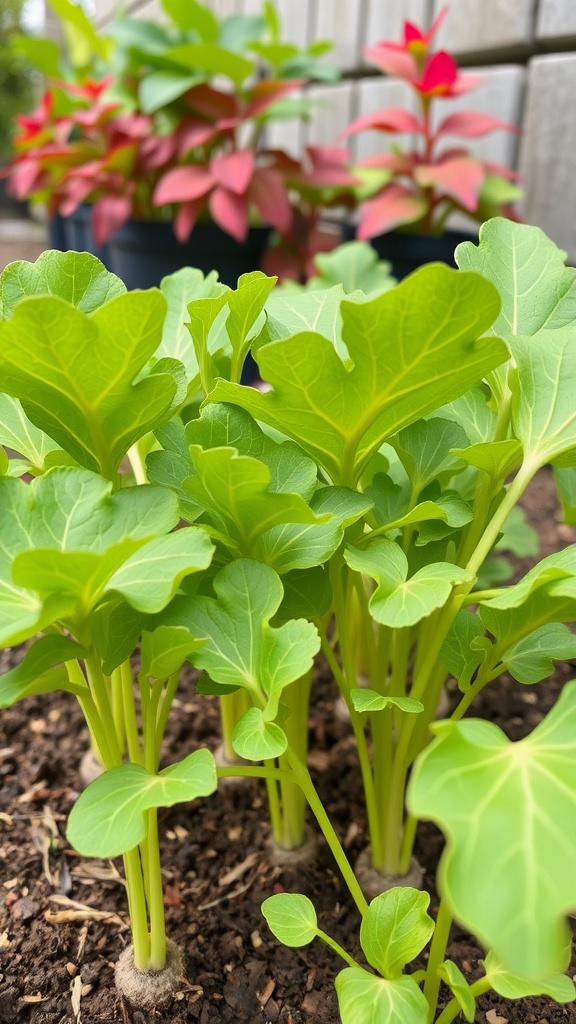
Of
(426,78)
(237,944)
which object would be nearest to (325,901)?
(237,944)

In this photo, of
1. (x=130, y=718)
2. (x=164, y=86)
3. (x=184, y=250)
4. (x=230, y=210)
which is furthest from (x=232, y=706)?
(x=164, y=86)

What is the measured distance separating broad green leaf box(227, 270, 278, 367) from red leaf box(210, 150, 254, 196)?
1516 millimetres

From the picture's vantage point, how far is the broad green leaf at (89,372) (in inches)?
19.6

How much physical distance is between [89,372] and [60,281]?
4.7 inches

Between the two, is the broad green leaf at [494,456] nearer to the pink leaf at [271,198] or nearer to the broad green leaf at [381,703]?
the broad green leaf at [381,703]

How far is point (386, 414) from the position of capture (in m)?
0.57

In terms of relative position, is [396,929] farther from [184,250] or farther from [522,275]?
[184,250]

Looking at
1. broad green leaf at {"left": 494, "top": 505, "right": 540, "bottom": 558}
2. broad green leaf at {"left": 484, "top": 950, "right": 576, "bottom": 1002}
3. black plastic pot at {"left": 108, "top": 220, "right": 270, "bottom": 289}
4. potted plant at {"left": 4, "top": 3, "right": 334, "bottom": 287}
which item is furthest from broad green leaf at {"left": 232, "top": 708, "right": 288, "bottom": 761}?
black plastic pot at {"left": 108, "top": 220, "right": 270, "bottom": 289}

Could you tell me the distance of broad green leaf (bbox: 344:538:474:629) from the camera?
479 mm

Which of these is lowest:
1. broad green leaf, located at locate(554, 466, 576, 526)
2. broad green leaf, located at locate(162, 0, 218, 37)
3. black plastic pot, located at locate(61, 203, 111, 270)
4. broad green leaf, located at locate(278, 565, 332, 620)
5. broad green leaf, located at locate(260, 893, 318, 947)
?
black plastic pot, located at locate(61, 203, 111, 270)

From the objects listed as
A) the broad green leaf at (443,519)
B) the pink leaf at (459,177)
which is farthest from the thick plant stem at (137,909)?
the pink leaf at (459,177)

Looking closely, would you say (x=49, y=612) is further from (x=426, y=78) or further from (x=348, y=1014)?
(x=426, y=78)

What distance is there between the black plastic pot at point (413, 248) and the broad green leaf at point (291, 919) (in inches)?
58.0

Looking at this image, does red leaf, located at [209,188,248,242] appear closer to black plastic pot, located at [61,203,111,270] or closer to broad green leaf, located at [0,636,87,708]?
black plastic pot, located at [61,203,111,270]
